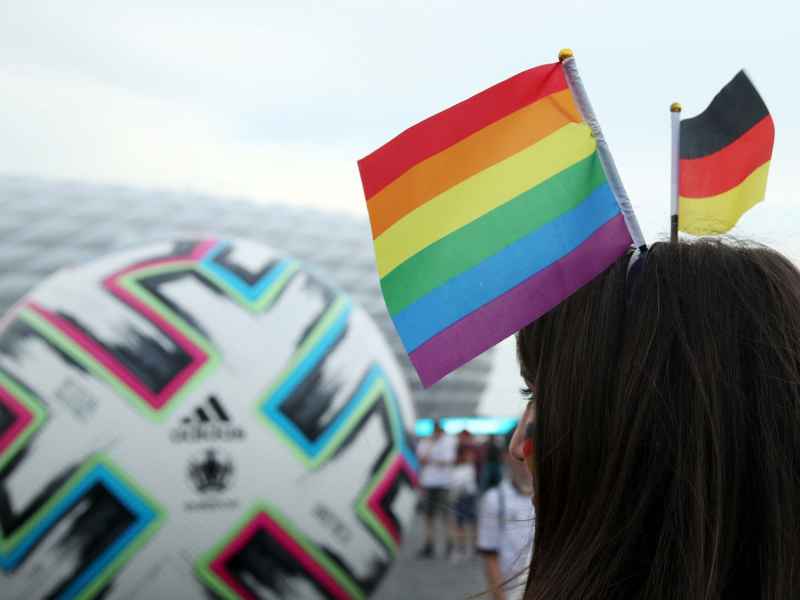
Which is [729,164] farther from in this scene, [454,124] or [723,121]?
[454,124]

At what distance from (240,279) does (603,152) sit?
3.54m

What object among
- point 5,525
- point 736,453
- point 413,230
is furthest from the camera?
point 5,525

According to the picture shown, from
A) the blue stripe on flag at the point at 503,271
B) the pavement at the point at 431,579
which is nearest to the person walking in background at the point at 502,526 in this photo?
the pavement at the point at 431,579

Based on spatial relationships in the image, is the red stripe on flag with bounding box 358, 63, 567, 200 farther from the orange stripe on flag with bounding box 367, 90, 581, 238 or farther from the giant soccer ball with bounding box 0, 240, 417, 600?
the giant soccer ball with bounding box 0, 240, 417, 600

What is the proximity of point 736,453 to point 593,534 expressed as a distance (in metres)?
0.20

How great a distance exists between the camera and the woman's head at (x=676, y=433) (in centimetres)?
124

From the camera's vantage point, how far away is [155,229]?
3025 centimetres

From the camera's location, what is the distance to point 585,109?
4.54 feet

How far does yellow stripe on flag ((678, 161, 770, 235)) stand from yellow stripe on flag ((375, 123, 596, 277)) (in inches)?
9.1

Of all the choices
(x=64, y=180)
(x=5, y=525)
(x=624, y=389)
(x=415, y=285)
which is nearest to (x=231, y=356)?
Answer: (x=5, y=525)

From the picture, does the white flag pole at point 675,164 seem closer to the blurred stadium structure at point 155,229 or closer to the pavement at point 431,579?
the pavement at point 431,579

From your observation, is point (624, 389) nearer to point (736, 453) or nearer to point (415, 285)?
point (736, 453)

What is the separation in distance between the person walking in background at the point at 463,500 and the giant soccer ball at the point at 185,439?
665cm

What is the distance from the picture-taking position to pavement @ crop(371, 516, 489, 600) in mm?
8975
